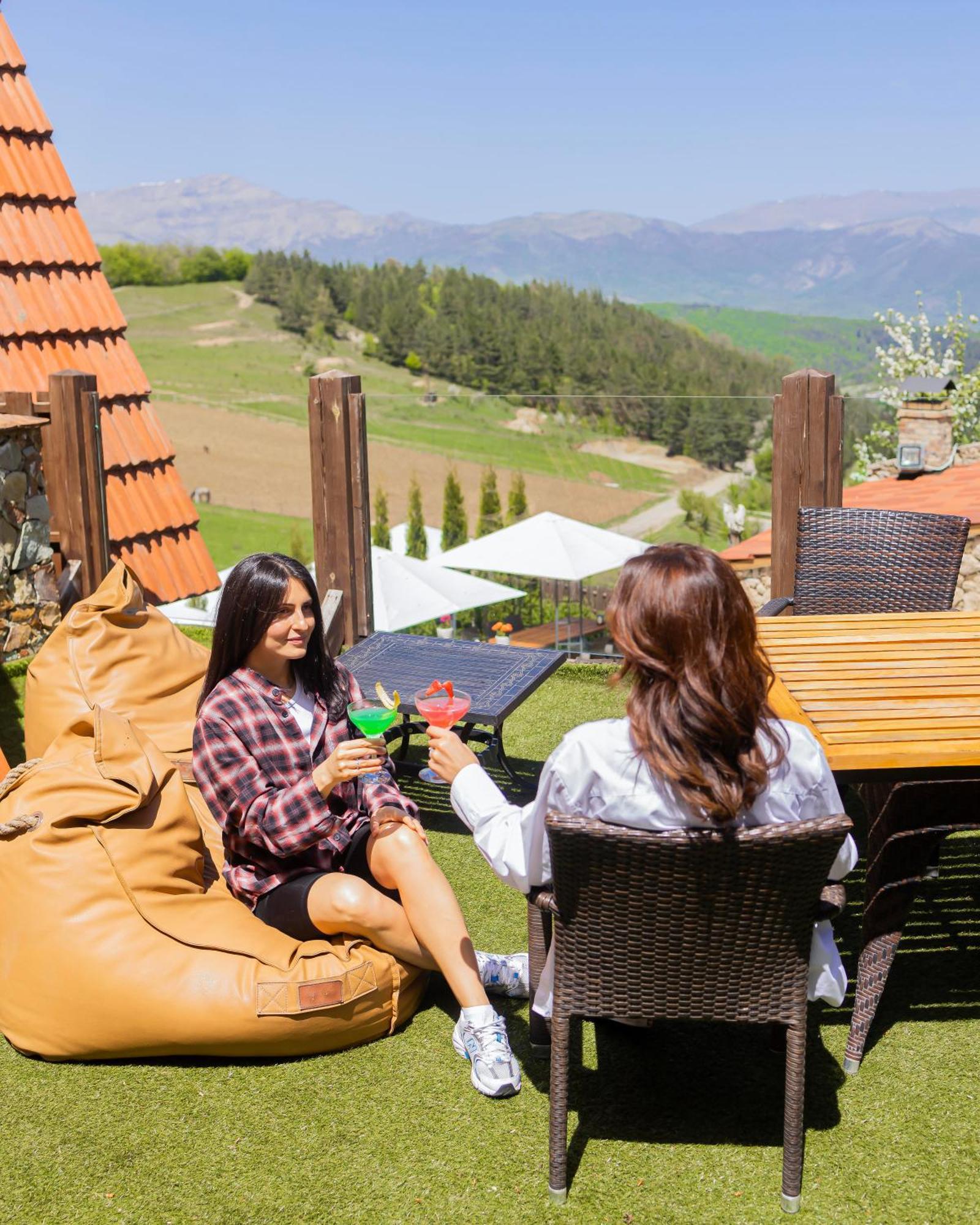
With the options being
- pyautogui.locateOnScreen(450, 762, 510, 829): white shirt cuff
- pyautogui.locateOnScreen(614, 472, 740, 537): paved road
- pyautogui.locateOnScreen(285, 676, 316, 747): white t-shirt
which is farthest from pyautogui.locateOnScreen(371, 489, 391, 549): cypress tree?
pyautogui.locateOnScreen(450, 762, 510, 829): white shirt cuff

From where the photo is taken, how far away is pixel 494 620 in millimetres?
19594

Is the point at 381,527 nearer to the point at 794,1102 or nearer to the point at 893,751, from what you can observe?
the point at 893,751

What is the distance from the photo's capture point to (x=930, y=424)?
16.1 metres

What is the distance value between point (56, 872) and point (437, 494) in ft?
130

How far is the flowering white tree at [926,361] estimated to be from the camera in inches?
937

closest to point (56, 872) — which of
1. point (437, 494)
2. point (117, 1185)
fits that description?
point (117, 1185)

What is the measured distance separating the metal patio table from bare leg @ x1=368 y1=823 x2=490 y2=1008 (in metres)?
0.98

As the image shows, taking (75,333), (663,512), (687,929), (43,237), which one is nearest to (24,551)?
(75,333)

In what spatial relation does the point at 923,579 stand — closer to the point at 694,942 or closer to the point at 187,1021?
the point at 694,942

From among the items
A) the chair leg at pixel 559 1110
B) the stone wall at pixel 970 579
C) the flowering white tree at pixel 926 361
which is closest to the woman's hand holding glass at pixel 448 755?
the chair leg at pixel 559 1110

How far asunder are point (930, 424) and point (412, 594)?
26.7 feet

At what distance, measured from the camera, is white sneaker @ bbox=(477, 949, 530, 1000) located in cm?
310

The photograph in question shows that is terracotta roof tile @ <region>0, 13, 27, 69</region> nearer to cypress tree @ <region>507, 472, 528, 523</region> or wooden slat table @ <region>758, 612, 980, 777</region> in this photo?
wooden slat table @ <region>758, 612, 980, 777</region>

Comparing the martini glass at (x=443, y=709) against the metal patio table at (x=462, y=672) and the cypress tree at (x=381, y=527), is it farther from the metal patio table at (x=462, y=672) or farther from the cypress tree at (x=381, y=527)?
the cypress tree at (x=381, y=527)
